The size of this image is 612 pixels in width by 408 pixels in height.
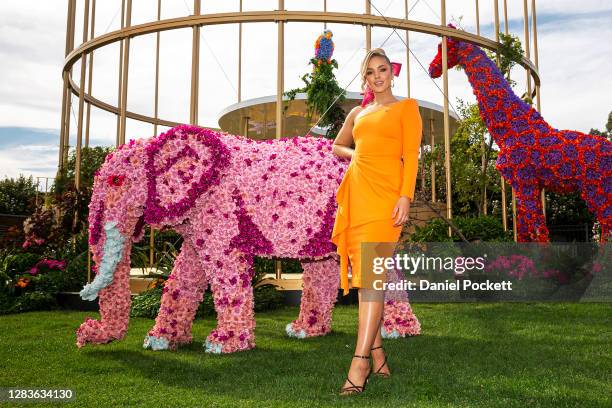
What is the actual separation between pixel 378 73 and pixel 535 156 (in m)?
5.01

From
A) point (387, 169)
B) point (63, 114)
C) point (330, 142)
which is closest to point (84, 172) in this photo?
point (63, 114)

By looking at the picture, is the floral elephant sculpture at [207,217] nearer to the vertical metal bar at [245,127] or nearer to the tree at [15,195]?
the vertical metal bar at [245,127]

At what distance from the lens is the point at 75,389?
3.26 meters

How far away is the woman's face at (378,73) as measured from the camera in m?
3.13

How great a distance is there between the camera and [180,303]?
462 cm

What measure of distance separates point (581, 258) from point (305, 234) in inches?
210

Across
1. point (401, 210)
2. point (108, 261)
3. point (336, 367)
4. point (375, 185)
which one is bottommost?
point (336, 367)

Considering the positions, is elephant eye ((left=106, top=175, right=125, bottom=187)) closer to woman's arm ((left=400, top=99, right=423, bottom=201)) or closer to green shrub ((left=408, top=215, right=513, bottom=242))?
woman's arm ((left=400, top=99, right=423, bottom=201))

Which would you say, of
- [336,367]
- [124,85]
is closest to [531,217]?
[336,367]

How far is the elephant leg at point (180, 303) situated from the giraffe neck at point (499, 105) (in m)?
4.93

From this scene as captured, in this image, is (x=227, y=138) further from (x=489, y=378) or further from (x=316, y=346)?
(x=489, y=378)

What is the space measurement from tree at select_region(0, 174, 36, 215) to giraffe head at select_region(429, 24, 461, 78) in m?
22.8

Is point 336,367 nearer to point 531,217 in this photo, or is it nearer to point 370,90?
point 370,90

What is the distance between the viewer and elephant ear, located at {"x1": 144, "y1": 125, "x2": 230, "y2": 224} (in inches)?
170
